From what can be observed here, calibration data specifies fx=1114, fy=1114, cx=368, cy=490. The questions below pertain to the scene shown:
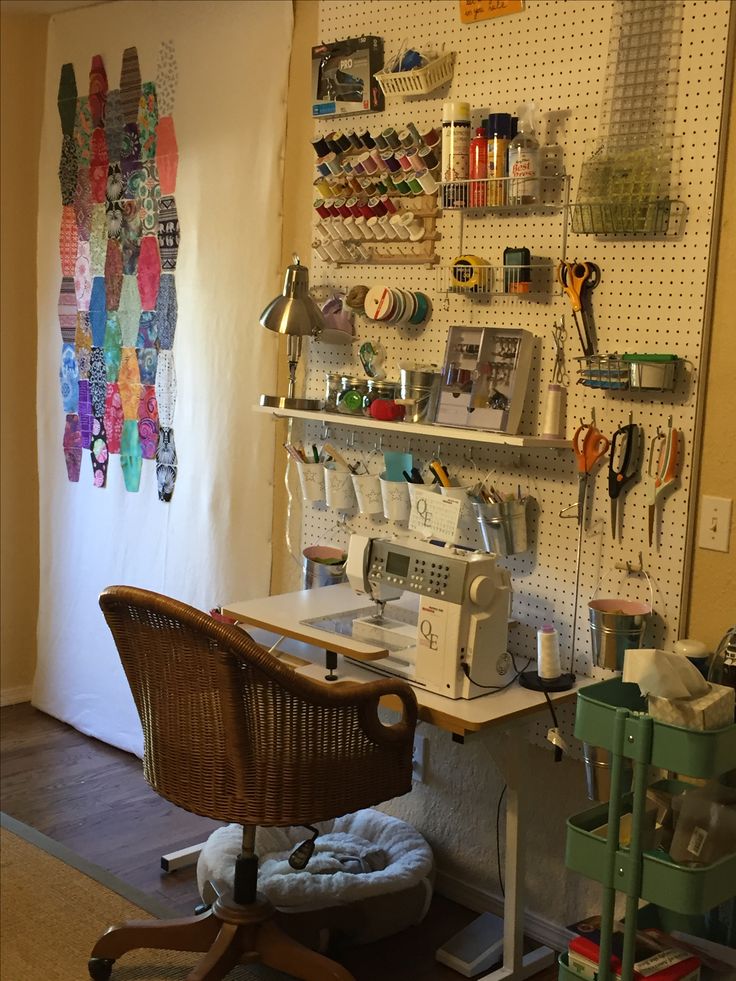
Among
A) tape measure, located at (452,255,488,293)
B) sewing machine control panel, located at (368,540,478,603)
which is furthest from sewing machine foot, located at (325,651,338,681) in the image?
tape measure, located at (452,255,488,293)

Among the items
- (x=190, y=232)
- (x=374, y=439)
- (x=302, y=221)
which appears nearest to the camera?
(x=374, y=439)

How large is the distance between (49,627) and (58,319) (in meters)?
1.16

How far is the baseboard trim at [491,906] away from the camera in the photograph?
8.90ft

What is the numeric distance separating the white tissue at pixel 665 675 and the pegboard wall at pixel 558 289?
439mm

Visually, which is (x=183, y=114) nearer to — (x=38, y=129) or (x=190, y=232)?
(x=190, y=232)

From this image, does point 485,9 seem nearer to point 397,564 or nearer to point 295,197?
point 295,197

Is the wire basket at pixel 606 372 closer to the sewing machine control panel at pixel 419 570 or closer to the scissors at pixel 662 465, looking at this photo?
the scissors at pixel 662 465

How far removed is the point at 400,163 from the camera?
2.81 m

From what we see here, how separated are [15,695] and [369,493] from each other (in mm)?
2120

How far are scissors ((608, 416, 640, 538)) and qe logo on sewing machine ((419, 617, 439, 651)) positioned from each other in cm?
50

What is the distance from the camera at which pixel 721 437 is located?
91.0 inches

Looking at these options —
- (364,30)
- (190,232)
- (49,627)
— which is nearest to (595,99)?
(364,30)

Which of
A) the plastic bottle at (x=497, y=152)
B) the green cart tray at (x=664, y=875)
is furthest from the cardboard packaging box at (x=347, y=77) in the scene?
the green cart tray at (x=664, y=875)

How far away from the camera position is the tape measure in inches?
104
